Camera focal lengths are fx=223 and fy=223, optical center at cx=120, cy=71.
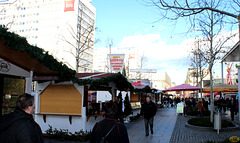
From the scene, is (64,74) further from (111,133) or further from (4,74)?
(111,133)

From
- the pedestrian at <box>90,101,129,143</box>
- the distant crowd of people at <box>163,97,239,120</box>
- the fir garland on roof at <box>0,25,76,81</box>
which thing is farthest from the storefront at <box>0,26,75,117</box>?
the distant crowd of people at <box>163,97,239,120</box>

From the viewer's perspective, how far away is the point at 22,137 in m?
2.54

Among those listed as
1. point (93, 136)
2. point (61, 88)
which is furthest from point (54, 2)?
point (93, 136)

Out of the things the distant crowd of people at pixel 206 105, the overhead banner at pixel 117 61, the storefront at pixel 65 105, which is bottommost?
the distant crowd of people at pixel 206 105

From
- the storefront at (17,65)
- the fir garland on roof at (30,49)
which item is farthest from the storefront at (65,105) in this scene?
the fir garland on roof at (30,49)

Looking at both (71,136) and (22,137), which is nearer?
(22,137)

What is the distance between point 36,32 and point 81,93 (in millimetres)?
90827

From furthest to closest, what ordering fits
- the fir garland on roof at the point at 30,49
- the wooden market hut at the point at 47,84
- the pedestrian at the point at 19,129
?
the wooden market hut at the point at 47,84 → the fir garland on roof at the point at 30,49 → the pedestrian at the point at 19,129

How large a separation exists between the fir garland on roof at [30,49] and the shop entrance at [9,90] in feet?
4.43

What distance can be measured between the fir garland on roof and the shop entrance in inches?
53.2

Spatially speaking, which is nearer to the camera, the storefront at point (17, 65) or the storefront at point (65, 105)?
the storefront at point (17, 65)

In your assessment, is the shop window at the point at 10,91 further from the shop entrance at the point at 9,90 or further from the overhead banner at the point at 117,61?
the overhead banner at the point at 117,61

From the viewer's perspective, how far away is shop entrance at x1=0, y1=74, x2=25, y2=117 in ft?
22.0

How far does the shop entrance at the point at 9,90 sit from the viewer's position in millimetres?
6707
